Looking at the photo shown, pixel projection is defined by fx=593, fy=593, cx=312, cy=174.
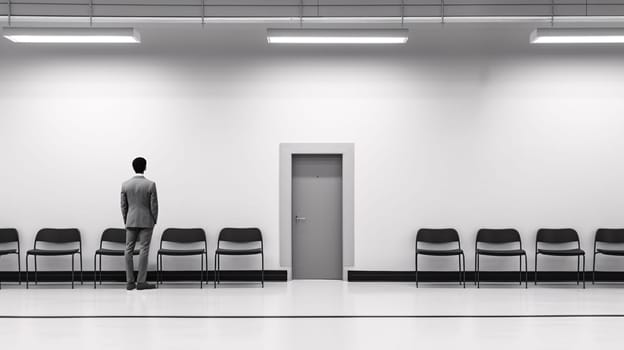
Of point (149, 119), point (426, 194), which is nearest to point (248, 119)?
point (149, 119)

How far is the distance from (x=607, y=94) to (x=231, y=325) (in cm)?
584

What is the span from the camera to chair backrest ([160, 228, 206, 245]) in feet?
25.6

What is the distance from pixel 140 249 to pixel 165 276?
76 cm

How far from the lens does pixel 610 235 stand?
25.5ft

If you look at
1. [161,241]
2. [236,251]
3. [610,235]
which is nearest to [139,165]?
[161,241]

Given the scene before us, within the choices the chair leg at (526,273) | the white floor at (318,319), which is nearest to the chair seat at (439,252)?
the white floor at (318,319)

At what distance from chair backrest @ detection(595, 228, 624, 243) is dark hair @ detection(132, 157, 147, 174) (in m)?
5.91

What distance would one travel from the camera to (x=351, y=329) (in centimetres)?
512

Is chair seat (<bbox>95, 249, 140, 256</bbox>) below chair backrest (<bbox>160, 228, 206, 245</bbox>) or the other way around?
below

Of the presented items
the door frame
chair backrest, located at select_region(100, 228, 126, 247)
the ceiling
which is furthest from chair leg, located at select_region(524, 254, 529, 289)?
chair backrest, located at select_region(100, 228, 126, 247)

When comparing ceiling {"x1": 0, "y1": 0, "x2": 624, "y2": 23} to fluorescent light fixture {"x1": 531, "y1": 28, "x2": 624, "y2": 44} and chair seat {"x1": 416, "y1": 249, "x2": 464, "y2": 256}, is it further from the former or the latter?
chair seat {"x1": 416, "y1": 249, "x2": 464, "y2": 256}

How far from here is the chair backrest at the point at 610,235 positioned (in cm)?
775

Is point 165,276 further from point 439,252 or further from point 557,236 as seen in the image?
point 557,236

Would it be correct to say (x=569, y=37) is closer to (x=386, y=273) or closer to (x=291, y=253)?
(x=386, y=273)
